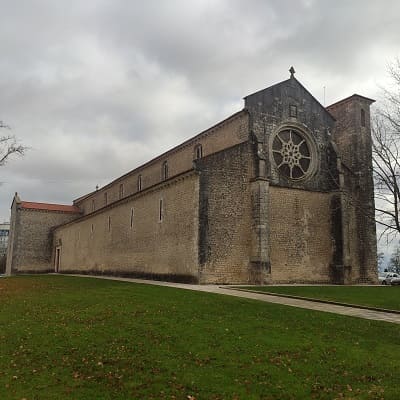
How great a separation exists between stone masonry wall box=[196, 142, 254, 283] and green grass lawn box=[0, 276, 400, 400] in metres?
9.95

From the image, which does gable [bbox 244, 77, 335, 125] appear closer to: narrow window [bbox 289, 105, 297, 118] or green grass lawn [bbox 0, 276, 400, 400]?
narrow window [bbox 289, 105, 297, 118]

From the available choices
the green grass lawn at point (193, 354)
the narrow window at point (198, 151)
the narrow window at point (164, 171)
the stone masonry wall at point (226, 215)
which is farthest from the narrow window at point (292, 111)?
the green grass lawn at point (193, 354)

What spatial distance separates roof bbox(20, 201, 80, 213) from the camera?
181 feet

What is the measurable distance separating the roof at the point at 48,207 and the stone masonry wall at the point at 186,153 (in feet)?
26.8

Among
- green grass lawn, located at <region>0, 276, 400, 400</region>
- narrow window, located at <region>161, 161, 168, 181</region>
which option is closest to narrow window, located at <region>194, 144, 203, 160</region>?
narrow window, located at <region>161, 161, 168, 181</region>

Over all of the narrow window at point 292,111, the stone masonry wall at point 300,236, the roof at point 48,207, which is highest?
the narrow window at point 292,111

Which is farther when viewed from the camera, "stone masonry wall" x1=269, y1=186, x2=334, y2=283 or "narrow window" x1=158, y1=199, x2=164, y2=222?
"narrow window" x1=158, y1=199, x2=164, y2=222

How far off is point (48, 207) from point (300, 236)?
1571 inches

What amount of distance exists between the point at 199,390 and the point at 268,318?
19.4 feet

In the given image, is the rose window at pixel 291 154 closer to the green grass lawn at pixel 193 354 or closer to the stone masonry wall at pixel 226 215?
the stone masonry wall at pixel 226 215

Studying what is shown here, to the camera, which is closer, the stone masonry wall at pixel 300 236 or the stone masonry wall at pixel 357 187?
the stone masonry wall at pixel 300 236

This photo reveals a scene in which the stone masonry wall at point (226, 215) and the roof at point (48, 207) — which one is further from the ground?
the roof at point (48, 207)

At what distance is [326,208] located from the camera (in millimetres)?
29844

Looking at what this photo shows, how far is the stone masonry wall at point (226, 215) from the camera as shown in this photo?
79.2 feet
